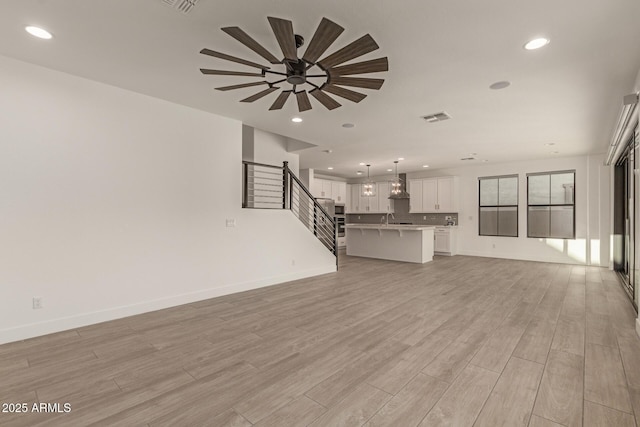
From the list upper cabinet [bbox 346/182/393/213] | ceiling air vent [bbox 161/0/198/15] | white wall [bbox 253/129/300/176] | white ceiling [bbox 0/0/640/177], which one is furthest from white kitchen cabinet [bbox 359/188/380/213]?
ceiling air vent [bbox 161/0/198/15]

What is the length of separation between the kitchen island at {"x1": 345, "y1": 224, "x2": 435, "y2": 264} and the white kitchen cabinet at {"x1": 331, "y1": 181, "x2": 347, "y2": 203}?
2.16 m

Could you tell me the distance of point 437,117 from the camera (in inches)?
185

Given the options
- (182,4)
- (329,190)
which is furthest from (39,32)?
(329,190)

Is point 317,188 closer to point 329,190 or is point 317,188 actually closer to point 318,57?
point 329,190

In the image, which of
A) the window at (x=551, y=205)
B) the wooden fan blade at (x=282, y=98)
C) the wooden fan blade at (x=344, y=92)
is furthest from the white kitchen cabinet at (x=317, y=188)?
the wooden fan blade at (x=344, y=92)

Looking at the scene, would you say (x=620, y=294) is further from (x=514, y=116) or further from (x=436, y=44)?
(x=436, y=44)

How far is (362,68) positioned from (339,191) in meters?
9.01

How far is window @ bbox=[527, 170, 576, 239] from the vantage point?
791 centimetres

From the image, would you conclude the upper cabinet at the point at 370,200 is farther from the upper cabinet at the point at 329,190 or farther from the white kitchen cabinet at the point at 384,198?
the upper cabinet at the point at 329,190

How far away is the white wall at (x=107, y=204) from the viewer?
10.1ft

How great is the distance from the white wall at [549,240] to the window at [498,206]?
0.57ft

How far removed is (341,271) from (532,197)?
236 inches

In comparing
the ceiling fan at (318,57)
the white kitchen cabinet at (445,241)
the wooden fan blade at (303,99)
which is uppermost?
the ceiling fan at (318,57)

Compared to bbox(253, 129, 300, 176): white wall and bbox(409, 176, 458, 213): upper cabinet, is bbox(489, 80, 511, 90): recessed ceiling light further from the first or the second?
bbox(409, 176, 458, 213): upper cabinet
